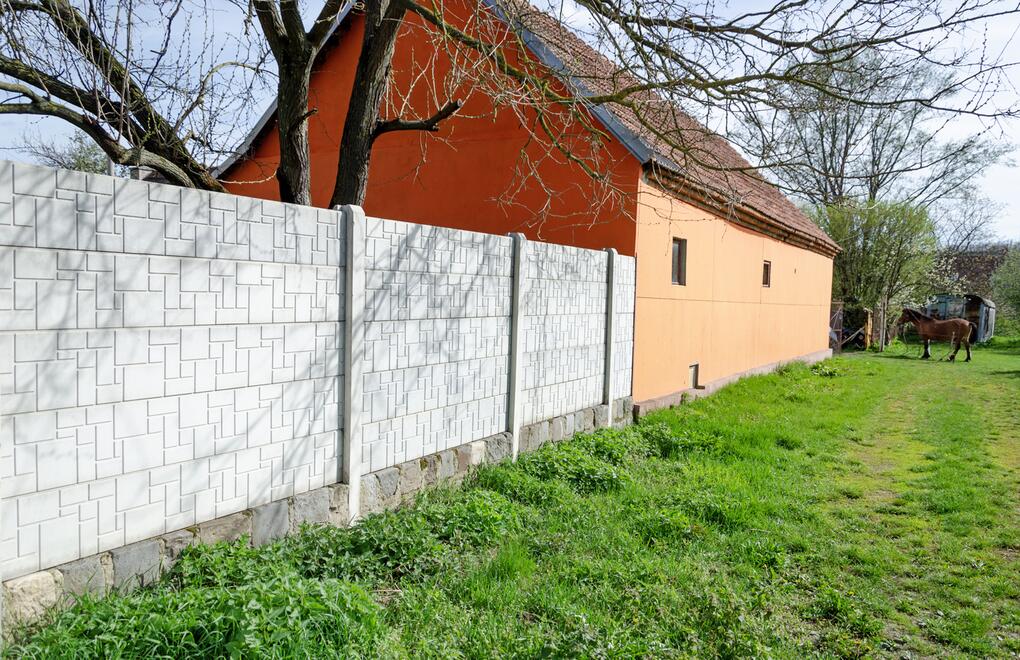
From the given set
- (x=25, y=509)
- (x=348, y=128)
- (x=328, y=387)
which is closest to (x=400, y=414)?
(x=328, y=387)

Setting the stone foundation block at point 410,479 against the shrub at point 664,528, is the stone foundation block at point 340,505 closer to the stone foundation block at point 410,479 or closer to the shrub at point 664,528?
the stone foundation block at point 410,479

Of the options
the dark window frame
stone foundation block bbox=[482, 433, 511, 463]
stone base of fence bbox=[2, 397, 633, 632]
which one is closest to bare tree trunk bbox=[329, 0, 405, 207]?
stone foundation block bbox=[482, 433, 511, 463]

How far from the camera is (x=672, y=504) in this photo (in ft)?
17.6

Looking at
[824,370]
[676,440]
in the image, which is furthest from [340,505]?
[824,370]

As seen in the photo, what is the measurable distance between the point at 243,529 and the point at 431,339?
6.42ft

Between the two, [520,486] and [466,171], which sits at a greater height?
[466,171]

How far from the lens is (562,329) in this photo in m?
6.92

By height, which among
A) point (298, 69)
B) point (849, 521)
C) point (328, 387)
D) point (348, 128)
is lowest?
point (849, 521)

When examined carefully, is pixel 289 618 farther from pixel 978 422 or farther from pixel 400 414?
pixel 978 422

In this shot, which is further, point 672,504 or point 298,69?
point 298,69

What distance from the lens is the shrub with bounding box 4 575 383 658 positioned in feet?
8.53

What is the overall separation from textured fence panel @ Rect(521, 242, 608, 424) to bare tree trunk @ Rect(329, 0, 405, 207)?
1913mm

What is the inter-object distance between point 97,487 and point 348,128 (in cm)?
451

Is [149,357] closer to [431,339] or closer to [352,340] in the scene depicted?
[352,340]
